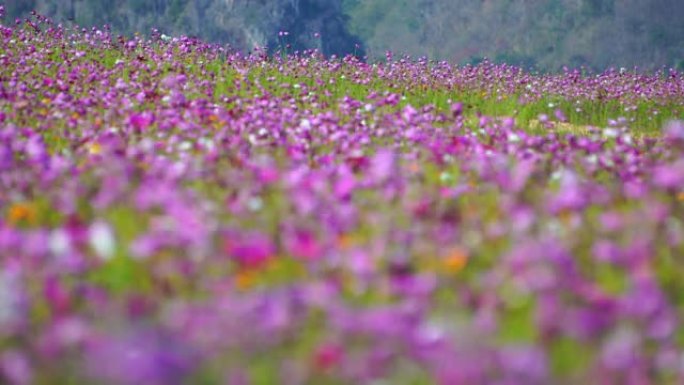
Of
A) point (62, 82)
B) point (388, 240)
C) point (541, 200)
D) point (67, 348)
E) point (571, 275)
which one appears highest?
point (62, 82)

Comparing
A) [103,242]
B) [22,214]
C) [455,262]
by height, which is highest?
[22,214]

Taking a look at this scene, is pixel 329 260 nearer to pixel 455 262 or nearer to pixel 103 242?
pixel 455 262

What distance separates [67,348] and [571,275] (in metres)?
1.70

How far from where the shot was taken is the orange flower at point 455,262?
3.63m

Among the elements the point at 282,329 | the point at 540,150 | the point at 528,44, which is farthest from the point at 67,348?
the point at 528,44

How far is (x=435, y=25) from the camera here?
30.7 metres

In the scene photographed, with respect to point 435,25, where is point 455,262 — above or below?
below

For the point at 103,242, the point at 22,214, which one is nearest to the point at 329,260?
the point at 103,242

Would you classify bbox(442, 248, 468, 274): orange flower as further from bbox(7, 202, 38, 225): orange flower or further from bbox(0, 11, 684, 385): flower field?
bbox(7, 202, 38, 225): orange flower

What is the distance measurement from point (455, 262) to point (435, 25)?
27.7 meters

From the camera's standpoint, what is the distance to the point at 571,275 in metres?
3.46

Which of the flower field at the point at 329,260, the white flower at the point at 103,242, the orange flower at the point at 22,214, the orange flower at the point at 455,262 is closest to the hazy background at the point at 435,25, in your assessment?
the flower field at the point at 329,260

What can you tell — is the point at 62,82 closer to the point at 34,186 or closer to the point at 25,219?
the point at 34,186

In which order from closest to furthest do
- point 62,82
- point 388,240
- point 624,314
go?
point 624,314
point 388,240
point 62,82
